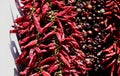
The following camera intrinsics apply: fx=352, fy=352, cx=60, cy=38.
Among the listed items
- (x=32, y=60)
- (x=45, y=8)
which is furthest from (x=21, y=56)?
(x=45, y=8)

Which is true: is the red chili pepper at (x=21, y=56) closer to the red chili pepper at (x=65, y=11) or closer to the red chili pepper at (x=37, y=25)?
the red chili pepper at (x=37, y=25)

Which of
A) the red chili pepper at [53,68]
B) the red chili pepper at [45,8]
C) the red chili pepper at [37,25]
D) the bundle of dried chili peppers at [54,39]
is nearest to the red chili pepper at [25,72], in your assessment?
the bundle of dried chili peppers at [54,39]

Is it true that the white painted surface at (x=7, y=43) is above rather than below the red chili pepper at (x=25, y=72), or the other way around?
above

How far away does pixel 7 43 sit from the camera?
2.10m

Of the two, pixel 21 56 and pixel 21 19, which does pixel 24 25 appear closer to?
pixel 21 19

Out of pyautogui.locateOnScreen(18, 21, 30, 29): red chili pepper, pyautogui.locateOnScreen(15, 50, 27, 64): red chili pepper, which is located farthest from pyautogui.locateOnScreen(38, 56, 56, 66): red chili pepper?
pyautogui.locateOnScreen(18, 21, 30, 29): red chili pepper

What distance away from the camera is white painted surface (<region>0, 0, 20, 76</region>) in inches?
81.0

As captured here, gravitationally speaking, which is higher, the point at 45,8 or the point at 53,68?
the point at 45,8

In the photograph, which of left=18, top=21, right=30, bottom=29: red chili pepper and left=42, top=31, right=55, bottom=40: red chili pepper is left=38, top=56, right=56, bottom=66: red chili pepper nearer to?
left=42, top=31, right=55, bottom=40: red chili pepper

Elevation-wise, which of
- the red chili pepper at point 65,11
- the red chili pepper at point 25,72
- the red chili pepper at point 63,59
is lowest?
the red chili pepper at point 25,72

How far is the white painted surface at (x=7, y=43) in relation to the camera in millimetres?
2059

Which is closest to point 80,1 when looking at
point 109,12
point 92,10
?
point 92,10

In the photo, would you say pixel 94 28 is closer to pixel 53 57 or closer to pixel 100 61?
pixel 100 61

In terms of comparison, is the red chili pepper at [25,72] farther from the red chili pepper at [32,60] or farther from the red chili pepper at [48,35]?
the red chili pepper at [48,35]
